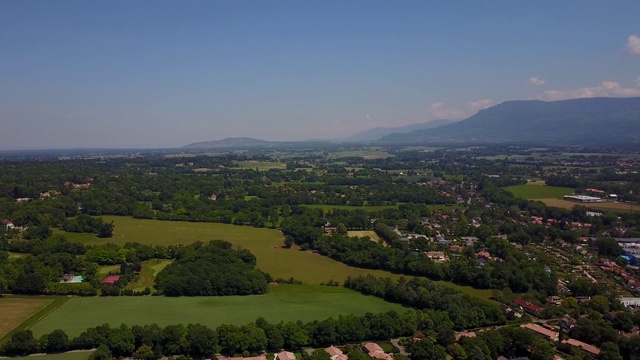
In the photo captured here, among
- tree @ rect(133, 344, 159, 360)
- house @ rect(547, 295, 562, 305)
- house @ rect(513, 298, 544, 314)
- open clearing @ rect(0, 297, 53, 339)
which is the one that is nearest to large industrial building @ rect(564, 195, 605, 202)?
house @ rect(547, 295, 562, 305)

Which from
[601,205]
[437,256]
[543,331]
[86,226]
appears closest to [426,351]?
[543,331]

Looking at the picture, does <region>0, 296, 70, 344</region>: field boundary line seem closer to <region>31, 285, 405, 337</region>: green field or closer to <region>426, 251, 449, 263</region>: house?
<region>31, 285, 405, 337</region>: green field

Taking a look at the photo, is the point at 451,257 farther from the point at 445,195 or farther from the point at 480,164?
the point at 480,164

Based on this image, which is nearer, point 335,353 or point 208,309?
point 335,353

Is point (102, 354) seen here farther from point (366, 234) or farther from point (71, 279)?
point (366, 234)

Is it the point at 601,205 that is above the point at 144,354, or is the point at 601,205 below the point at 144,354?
below
